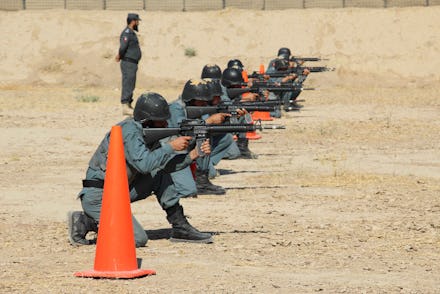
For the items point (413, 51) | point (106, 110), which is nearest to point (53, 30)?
point (413, 51)

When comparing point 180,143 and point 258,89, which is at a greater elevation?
point 180,143

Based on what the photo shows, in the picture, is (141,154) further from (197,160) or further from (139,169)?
(197,160)

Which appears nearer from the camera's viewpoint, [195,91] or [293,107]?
[195,91]

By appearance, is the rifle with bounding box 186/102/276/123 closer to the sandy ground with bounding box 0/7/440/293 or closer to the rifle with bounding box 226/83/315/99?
the sandy ground with bounding box 0/7/440/293

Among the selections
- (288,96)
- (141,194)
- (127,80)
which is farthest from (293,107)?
(141,194)

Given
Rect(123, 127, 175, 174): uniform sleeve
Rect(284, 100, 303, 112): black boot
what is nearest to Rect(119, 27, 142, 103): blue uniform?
Rect(284, 100, 303, 112): black boot

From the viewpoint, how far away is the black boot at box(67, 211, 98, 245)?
10758 millimetres

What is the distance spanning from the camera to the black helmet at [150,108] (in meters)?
10.5

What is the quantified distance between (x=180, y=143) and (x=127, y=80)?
1727cm

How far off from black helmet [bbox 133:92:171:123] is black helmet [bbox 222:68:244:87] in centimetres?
841

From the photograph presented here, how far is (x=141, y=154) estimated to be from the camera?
1008 centimetres

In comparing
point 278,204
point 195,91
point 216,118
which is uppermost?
point 195,91

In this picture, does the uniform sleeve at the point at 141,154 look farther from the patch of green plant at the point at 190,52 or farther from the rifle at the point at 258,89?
the patch of green plant at the point at 190,52

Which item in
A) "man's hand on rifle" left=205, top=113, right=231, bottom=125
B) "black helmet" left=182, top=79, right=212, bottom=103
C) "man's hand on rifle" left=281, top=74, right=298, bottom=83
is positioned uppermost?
"black helmet" left=182, top=79, right=212, bottom=103
